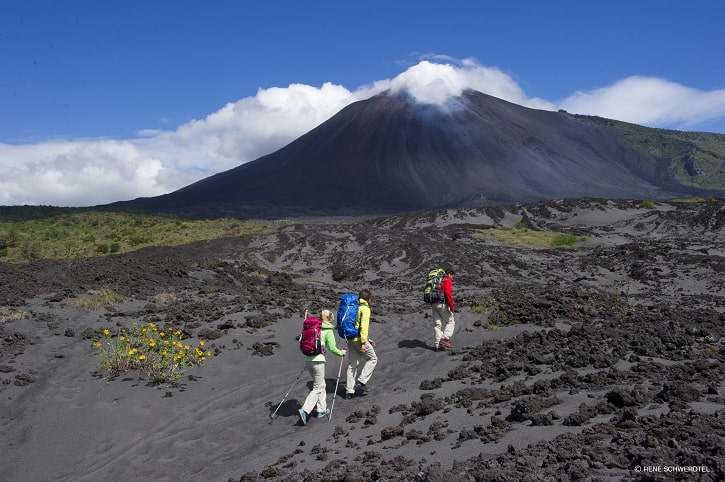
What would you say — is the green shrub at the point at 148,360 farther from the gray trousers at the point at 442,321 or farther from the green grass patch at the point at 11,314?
the gray trousers at the point at 442,321

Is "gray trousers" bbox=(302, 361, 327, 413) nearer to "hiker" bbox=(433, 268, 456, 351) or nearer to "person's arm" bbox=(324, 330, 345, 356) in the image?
"person's arm" bbox=(324, 330, 345, 356)

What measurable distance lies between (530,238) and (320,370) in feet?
109

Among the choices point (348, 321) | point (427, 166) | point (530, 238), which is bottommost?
point (530, 238)

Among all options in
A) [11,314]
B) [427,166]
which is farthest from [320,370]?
[427,166]

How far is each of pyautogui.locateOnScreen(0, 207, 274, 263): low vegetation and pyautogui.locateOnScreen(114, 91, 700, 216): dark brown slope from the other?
106 feet

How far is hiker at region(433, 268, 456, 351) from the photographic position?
10.6 meters

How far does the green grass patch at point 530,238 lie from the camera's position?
3609 cm

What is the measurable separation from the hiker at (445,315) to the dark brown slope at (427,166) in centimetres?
7557

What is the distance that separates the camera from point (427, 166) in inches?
4818

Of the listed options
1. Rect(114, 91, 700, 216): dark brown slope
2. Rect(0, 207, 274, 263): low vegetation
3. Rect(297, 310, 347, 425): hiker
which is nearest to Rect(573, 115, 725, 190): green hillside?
Rect(114, 91, 700, 216): dark brown slope

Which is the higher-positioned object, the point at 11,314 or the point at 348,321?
the point at 11,314

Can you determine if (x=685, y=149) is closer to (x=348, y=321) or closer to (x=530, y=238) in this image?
(x=530, y=238)

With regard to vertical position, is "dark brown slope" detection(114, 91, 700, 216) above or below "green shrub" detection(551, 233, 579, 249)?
above

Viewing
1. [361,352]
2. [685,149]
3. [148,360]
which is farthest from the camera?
[685,149]
